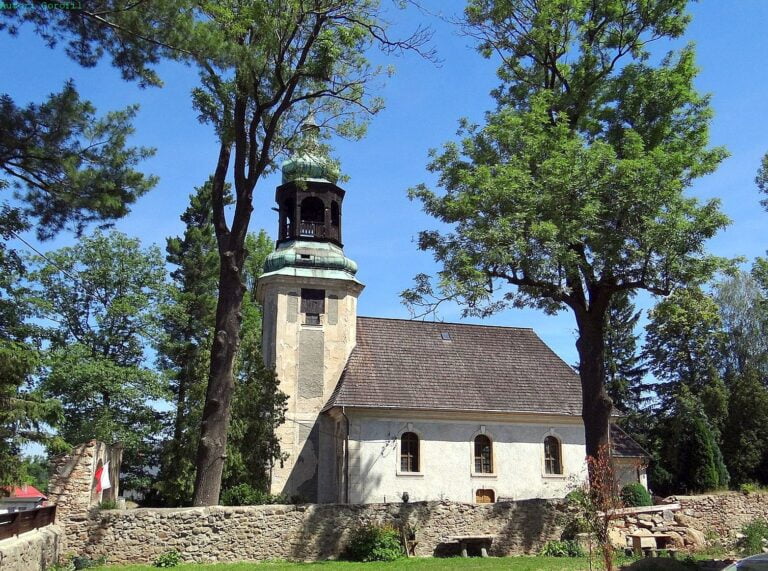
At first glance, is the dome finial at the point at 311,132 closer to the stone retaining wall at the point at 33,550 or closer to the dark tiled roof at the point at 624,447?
the stone retaining wall at the point at 33,550

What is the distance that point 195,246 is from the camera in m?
34.6

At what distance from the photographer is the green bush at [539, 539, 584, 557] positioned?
1656cm

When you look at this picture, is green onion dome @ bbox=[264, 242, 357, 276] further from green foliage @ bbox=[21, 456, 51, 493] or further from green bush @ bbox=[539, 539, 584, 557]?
green bush @ bbox=[539, 539, 584, 557]

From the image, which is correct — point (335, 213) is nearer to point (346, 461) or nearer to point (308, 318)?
point (308, 318)

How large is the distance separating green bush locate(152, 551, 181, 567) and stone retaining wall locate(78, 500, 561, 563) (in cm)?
13

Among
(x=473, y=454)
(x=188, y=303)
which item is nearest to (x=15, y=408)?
(x=473, y=454)

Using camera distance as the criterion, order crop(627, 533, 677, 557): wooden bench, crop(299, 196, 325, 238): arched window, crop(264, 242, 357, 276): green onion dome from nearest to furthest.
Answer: crop(627, 533, 677, 557): wooden bench → crop(264, 242, 357, 276): green onion dome → crop(299, 196, 325, 238): arched window

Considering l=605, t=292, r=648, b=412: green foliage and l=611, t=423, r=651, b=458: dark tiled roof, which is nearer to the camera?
l=611, t=423, r=651, b=458: dark tiled roof

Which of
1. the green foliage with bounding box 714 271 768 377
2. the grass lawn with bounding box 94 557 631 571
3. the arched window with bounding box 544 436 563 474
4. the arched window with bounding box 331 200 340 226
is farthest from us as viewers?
the green foliage with bounding box 714 271 768 377

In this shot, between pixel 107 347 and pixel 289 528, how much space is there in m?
18.2

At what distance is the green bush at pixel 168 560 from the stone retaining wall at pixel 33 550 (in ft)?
6.54

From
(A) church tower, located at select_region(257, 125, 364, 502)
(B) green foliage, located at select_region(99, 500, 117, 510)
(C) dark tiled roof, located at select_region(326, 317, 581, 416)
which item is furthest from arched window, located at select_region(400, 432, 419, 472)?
(B) green foliage, located at select_region(99, 500, 117, 510)

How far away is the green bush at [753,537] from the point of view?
16.2 meters

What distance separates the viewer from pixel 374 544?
16.1 m
